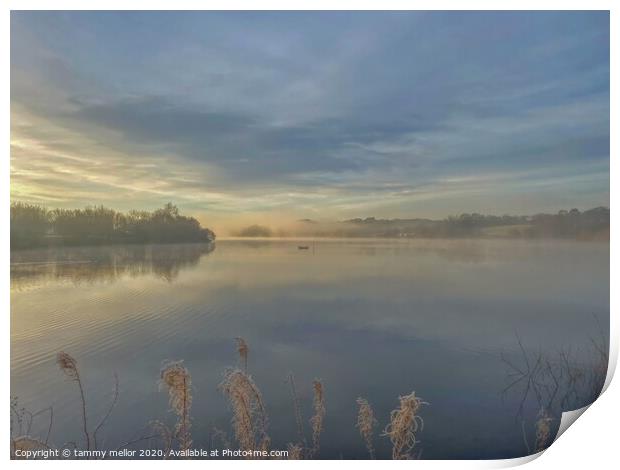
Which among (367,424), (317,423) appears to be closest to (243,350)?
(317,423)

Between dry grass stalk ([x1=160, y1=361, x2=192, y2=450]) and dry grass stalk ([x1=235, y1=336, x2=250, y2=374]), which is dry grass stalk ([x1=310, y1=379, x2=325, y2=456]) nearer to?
dry grass stalk ([x1=235, y1=336, x2=250, y2=374])

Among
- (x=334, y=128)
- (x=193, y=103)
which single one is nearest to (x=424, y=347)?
(x=334, y=128)

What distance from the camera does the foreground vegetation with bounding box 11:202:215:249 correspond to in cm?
220

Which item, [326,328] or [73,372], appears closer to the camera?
[73,372]

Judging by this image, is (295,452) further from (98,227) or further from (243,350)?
(98,227)

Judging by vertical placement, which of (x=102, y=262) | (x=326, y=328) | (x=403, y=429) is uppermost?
(x=102, y=262)

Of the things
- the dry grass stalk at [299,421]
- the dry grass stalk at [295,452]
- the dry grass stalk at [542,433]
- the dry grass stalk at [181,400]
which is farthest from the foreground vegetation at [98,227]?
the dry grass stalk at [542,433]

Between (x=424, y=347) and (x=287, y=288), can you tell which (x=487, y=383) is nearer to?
(x=424, y=347)

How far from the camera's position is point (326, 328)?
2.27 metres

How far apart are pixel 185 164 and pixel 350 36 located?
1114mm

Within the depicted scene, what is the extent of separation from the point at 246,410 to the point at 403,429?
800 mm

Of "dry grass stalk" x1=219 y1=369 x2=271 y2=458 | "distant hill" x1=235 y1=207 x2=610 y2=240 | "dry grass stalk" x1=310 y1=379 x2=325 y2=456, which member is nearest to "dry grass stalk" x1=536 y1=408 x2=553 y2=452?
"distant hill" x1=235 y1=207 x2=610 y2=240

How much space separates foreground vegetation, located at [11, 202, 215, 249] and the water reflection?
0.16ft

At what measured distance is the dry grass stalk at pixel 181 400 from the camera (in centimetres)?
214
